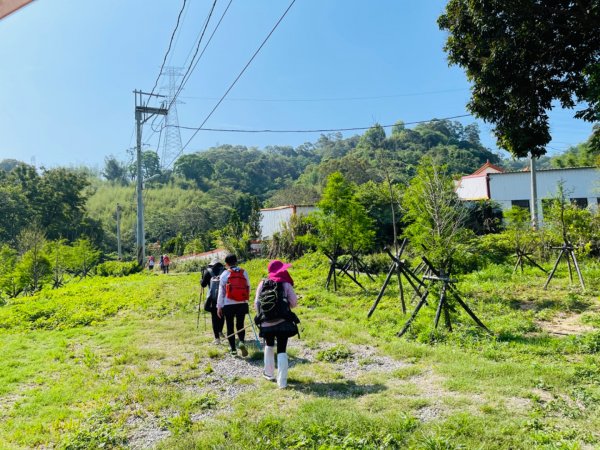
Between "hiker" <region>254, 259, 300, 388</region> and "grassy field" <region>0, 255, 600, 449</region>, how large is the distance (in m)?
0.41

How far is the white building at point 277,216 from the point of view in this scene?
25844 millimetres

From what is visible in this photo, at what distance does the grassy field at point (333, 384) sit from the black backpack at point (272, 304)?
97 cm

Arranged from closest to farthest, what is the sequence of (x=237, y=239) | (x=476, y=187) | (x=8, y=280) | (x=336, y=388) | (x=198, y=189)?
(x=336, y=388) → (x=8, y=280) → (x=237, y=239) → (x=476, y=187) → (x=198, y=189)

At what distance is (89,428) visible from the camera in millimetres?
4648

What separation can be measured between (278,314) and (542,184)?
25.5 meters

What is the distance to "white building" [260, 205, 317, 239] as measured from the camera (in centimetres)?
2584

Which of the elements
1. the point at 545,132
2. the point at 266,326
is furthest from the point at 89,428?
the point at 545,132

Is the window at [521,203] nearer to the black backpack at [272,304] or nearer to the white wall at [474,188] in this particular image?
the white wall at [474,188]

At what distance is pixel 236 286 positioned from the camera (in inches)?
273

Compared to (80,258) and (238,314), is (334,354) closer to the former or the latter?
(238,314)

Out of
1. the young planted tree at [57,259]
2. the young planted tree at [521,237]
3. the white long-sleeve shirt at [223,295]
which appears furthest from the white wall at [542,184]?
the young planted tree at [57,259]

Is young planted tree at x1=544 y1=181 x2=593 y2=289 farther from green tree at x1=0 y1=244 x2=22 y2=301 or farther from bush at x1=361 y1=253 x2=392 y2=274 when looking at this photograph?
green tree at x1=0 y1=244 x2=22 y2=301

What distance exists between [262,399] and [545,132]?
7.06 meters

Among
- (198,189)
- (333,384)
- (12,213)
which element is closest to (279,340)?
(333,384)
